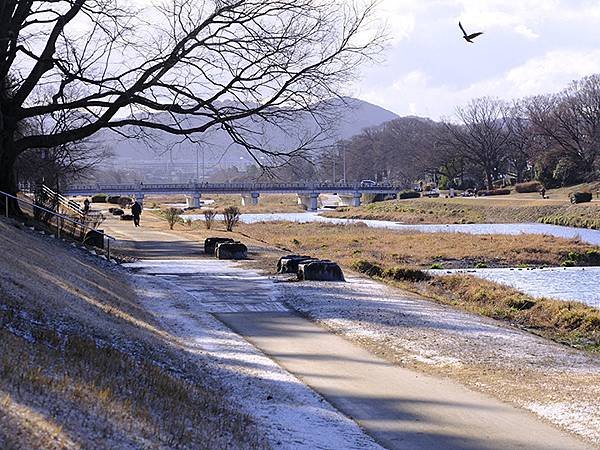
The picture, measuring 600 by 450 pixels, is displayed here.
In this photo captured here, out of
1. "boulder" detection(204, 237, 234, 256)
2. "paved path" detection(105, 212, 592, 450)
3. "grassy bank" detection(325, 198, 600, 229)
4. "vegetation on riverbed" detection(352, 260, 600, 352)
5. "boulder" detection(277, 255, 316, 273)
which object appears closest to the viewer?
"paved path" detection(105, 212, 592, 450)

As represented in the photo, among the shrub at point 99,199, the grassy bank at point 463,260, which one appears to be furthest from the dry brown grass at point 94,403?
the shrub at point 99,199

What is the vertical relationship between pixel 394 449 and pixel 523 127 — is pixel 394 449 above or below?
below

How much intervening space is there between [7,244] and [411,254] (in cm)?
2807

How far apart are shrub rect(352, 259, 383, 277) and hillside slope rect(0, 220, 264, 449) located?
14928 millimetres

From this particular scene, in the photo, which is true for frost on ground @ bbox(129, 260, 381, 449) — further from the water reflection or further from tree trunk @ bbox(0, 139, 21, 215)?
the water reflection

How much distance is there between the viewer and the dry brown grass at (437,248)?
41562 mm

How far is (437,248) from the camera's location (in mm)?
47281

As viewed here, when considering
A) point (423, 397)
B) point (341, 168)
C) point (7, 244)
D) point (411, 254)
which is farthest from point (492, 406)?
point (341, 168)

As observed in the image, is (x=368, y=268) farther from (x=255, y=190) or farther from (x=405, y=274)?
(x=255, y=190)

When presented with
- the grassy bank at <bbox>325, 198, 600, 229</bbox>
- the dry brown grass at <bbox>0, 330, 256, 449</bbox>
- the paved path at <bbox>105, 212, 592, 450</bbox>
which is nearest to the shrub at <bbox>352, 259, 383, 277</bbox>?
the paved path at <bbox>105, 212, 592, 450</bbox>

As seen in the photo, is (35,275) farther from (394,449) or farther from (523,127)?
(523,127)

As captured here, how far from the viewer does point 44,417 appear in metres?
6.87

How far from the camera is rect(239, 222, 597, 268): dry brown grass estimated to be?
41.6 metres

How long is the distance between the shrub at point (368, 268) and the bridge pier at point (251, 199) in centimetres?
10151
